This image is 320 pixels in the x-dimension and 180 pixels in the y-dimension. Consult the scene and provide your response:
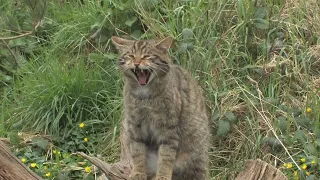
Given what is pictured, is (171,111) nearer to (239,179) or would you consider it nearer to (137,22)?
(239,179)

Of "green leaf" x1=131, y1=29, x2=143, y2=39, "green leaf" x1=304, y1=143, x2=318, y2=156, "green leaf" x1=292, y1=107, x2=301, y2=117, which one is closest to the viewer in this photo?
"green leaf" x1=304, y1=143, x2=318, y2=156

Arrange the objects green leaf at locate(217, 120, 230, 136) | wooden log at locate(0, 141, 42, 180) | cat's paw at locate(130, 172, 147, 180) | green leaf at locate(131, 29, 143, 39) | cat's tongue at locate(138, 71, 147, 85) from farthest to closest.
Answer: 1. green leaf at locate(131, 29, 143, 39)
2. green leaf at locate(217, 120, 230, 136)
3. cat's paw at locate(130, 172, 147, 180)
4. cat's tongue at locate(138, 71, 147, 85)
5. wooden log at locate(0, 141, 42, 180)

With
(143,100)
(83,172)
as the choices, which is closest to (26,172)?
(143,100)

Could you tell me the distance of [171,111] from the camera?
4387 mm

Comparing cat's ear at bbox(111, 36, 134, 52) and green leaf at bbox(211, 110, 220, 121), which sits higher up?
cat's ear at bbox(111, 36, 134, 52)

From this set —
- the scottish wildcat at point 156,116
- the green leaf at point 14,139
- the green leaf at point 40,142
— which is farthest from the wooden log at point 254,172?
the green leaf at point 14,139

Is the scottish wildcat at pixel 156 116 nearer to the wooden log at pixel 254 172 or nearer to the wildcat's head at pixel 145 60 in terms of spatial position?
the wildcat's head at pixel 145 60

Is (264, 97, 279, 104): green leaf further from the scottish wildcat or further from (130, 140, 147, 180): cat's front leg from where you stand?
(130, 140, 147, 180): cat's front leg

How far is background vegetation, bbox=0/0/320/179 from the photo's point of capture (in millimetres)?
5484

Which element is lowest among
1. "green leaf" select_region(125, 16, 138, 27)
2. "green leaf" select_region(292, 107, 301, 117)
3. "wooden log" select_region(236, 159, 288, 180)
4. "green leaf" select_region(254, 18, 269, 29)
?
"green leaf" select_region(292, 107, 301, 117)

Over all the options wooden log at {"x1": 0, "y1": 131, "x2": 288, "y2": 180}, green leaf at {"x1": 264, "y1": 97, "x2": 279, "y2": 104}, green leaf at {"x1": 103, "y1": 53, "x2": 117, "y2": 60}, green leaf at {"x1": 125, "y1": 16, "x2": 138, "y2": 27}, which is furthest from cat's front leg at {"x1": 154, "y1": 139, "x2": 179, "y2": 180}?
green leaf at {"x1": 125, "y1": 16, "x2": 138, "y2": 27}

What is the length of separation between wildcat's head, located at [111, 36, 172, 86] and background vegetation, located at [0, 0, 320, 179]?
47.3 inches

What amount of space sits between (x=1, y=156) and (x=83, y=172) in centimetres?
182

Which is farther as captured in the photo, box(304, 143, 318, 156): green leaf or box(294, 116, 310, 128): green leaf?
box(294, 116, 310, 128): green leaf
